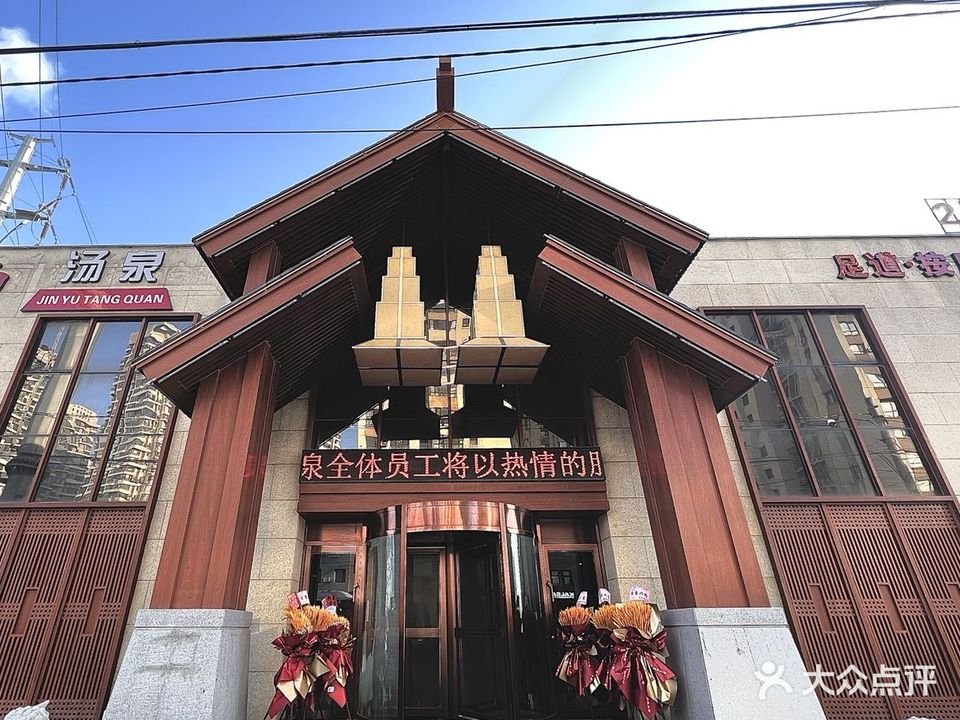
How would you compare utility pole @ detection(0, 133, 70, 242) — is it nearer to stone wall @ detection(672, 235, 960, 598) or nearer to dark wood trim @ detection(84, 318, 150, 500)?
dark wood trim @ detection(84, 318, 150, 500)

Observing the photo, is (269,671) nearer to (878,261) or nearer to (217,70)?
(217,70)

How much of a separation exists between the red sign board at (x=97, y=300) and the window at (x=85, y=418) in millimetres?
291

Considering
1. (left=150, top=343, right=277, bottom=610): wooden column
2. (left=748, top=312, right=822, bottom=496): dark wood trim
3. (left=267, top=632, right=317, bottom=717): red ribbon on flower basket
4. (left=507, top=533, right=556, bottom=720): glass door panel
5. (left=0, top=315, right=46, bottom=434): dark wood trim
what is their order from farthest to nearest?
(left=0, top=315, right=46, bottom=434): dark wood trim → (left=748, top=312, right=822, bottom=496): dark wood trim → (left=507, top=533, right=556, bottom=720): glass door panel → (left=150, top=343, right=277, bottom=610): wooden column → (left=267, top=632, right=317, bottom=717): red ribbon on flower basket

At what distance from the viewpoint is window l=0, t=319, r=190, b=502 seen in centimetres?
842

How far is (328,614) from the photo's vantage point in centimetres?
602

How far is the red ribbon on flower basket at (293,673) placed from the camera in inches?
219

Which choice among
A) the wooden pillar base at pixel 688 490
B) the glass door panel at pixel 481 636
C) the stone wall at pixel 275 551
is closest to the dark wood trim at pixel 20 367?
the stone wall at pixel 275 551

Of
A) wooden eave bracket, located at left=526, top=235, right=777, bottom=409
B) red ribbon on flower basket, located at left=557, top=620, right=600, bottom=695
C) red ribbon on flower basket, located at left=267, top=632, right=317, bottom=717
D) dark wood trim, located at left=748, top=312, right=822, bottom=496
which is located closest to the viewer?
red ribbon on flower basket, located at left=267, top=632, right=317, bottom=717

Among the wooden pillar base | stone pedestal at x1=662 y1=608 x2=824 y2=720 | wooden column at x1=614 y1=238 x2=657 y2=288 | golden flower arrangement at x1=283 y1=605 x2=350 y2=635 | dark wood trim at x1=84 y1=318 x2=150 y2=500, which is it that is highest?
wooden column at x1=614 y1=238 x2=657 y2=288

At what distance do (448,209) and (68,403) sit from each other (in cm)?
771

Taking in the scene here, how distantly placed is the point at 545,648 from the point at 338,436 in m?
4.62

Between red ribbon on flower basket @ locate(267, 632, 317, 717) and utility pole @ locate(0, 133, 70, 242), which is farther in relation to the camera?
utility pole @ locate(0, 133, 70, 242)

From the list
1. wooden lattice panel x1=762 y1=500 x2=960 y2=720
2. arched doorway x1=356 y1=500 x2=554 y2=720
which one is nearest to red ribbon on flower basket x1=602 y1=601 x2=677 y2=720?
arched doorway x1=356 y1=500 x2=554 y2=720

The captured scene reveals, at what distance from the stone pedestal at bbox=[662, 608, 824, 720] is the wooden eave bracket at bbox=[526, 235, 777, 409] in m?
2.92
